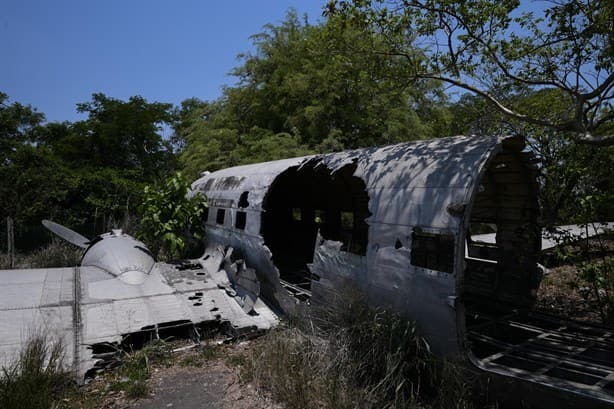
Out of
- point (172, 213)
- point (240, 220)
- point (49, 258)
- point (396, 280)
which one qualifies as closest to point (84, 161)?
point (49, 258)

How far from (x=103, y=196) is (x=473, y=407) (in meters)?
18.5

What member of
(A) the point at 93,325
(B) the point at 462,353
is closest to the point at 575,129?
(B) the point at 462,353

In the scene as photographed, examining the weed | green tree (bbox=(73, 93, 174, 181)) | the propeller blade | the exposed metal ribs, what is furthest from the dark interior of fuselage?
green tree (bbox=(73, 93, 174, 181))

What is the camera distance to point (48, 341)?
6.27m

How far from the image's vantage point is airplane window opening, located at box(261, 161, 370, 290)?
12.5 meters

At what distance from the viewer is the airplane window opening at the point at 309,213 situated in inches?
493

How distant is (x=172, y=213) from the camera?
1205 centimetres

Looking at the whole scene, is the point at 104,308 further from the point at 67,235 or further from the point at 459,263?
the point at 67,235

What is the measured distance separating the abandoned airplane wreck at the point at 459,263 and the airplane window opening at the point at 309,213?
3187mm

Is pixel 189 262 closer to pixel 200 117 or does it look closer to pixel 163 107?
pixel 200 117

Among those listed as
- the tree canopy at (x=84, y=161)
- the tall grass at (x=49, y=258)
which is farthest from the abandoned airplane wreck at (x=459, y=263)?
the tree canopy at (x=84, y=161)

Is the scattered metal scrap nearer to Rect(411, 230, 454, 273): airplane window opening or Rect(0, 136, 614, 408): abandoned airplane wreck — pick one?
Rect(0, 136, 614, 408): abandoned airplane wreck

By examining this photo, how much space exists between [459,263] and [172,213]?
9.41m

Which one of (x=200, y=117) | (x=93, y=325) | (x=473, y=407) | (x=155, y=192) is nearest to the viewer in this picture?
(x=473, y=407)
